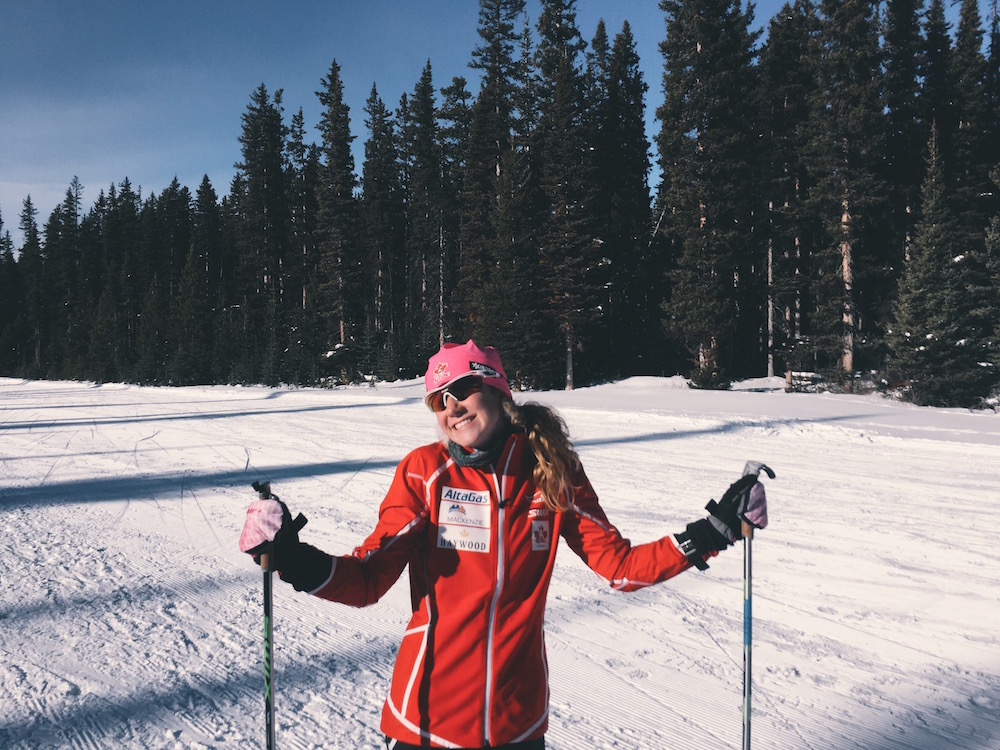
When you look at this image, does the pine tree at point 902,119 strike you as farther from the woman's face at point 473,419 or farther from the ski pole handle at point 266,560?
the ski pole handle at point 266,560

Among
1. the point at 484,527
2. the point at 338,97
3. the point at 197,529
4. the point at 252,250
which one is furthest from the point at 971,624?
the point at 252,250

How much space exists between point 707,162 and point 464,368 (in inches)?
1119

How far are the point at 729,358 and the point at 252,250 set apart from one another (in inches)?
1346

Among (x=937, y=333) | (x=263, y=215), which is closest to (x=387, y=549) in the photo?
(x=937, y=333)

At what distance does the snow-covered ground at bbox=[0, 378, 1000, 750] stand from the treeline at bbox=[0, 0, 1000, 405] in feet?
53.4

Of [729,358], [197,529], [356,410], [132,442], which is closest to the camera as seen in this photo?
[197,529]

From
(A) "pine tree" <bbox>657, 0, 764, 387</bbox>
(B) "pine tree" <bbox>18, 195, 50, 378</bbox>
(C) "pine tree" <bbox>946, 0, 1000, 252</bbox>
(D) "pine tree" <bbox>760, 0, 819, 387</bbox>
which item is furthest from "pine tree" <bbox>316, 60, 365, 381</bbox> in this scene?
(B) "pine tree" <bbox>18, 195, 50, 378</bbox>

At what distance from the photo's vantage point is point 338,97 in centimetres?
4162

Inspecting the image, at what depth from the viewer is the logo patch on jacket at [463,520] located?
2014 millimetres

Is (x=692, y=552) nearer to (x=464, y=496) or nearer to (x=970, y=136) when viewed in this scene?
(x=464, y=496)

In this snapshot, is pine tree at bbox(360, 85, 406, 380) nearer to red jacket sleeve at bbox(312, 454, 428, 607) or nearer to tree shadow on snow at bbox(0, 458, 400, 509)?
tree shadow on snow at bbox(0, 458, 400, 509)

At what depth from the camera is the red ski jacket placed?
6.15ft

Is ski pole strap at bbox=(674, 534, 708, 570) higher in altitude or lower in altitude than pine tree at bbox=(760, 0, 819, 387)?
lower

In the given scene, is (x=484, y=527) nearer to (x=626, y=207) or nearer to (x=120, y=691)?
(x=120, y=691)
